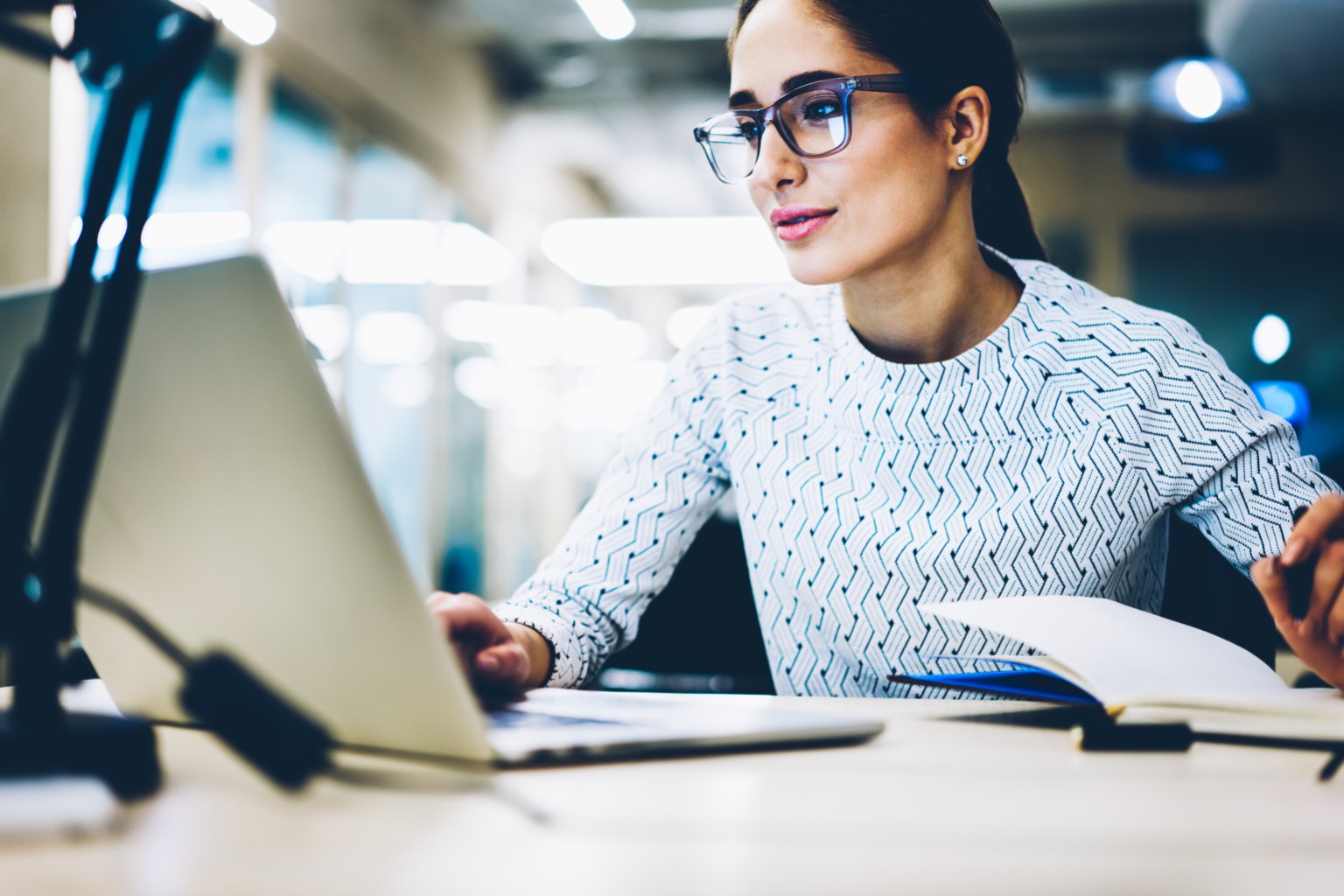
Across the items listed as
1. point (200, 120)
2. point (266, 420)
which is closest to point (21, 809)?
point (266, 420)

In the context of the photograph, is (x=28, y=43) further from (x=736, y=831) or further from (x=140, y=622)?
(x=736, y=831)

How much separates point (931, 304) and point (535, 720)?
2.51 feet

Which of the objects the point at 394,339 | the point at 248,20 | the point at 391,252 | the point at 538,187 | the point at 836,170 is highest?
the point at 538,187

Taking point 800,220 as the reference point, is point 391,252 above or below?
above

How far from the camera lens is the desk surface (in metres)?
0.37

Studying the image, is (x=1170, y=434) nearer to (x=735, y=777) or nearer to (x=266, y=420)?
(x=735, y=777)

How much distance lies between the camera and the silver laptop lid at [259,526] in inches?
18.2

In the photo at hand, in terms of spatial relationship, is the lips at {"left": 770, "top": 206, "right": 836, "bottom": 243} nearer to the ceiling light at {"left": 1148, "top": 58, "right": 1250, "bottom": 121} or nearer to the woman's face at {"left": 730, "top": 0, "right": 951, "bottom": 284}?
the woman's face at {"left": 730, "top": 0, "right": 951, "bottom": 284}

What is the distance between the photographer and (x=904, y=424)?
1162 millimetres

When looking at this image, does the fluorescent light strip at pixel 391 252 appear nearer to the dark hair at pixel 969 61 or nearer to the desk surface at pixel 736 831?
the dark hair at pixel 969 61

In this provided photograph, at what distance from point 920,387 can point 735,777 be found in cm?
71

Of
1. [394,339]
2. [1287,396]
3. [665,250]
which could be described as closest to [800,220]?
[394,339]

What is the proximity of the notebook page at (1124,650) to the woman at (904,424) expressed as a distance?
1.03 ft

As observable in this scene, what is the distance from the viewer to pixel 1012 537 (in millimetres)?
1102
